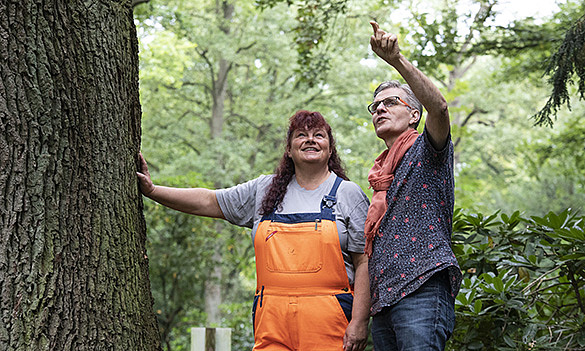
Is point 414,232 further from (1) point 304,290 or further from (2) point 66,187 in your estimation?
(2) point 66,187

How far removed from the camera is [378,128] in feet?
9.12

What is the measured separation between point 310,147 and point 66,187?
1305 mm

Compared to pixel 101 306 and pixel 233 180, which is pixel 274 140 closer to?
pixel 233 180

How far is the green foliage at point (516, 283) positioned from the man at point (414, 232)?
3.80ft

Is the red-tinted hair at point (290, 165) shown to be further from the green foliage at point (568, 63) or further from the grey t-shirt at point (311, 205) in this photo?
the green foliage at point (568, 63)

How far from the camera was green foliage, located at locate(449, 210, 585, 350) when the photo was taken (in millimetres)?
3520

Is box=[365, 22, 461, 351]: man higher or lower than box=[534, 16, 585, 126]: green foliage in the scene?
lower

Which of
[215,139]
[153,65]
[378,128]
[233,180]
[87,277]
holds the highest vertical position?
[153,65]

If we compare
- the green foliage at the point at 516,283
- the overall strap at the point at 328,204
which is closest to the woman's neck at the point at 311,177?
the overall strap at the point at 328,204

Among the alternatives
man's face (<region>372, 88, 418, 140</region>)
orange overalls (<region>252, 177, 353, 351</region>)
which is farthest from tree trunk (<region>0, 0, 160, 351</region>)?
man's face (<region>372, 88, 418, 140</region>)

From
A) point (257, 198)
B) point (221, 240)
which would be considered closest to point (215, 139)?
point (221, 240)

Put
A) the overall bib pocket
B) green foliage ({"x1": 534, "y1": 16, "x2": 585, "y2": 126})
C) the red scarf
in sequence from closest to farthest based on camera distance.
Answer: the red scarf
the overall bib pocket
green foliage ({"x1": 534, "y1": 16, "x2": 585, "y2": 126})

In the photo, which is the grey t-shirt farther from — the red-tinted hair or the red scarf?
the red scarf

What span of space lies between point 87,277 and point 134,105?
33.0 inches
